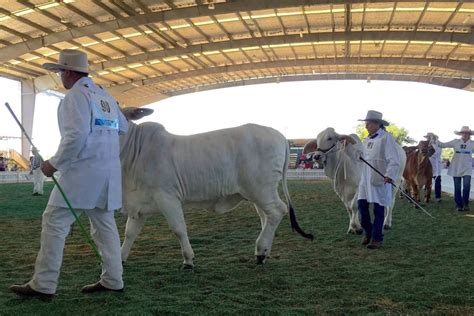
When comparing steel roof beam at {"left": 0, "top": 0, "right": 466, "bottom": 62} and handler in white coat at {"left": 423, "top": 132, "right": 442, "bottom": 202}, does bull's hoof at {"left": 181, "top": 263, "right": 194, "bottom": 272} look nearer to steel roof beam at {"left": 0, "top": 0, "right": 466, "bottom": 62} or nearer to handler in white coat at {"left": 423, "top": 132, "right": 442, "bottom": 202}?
handler in white coat at {"left": 423, "top": 132, "right": 442, "bottom": 202}

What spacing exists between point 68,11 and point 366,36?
14.4 metres

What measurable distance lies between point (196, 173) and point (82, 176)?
1.65m

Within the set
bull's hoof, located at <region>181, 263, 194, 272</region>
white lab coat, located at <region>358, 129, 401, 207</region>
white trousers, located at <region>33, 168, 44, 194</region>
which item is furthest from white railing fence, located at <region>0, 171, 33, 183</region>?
bull's hoof, located at <region>181, 263, 194, 272</region>

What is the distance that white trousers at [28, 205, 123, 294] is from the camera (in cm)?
389

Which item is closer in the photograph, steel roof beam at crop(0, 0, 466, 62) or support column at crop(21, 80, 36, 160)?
steel roof beam at crop(0, 0, 466, 62)

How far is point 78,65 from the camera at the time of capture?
13.5ft

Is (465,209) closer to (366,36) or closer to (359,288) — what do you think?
(359,288)

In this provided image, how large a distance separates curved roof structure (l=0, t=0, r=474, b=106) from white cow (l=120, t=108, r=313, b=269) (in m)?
15.9

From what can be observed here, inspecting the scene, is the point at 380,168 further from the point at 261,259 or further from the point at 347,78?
the point at 347,78

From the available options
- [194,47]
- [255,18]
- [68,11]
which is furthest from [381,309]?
[194,47]

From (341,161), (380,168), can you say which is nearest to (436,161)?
(341,161)

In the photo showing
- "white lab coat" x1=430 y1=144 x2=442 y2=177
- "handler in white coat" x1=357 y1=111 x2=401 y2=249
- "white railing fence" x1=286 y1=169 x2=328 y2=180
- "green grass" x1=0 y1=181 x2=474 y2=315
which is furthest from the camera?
"white railing fence" x1=286 y1=169 x2=328 y2=180

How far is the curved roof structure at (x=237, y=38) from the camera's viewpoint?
834 inches

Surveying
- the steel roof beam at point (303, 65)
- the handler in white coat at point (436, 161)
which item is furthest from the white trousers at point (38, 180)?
the steel roof beam at point (303, 65)
